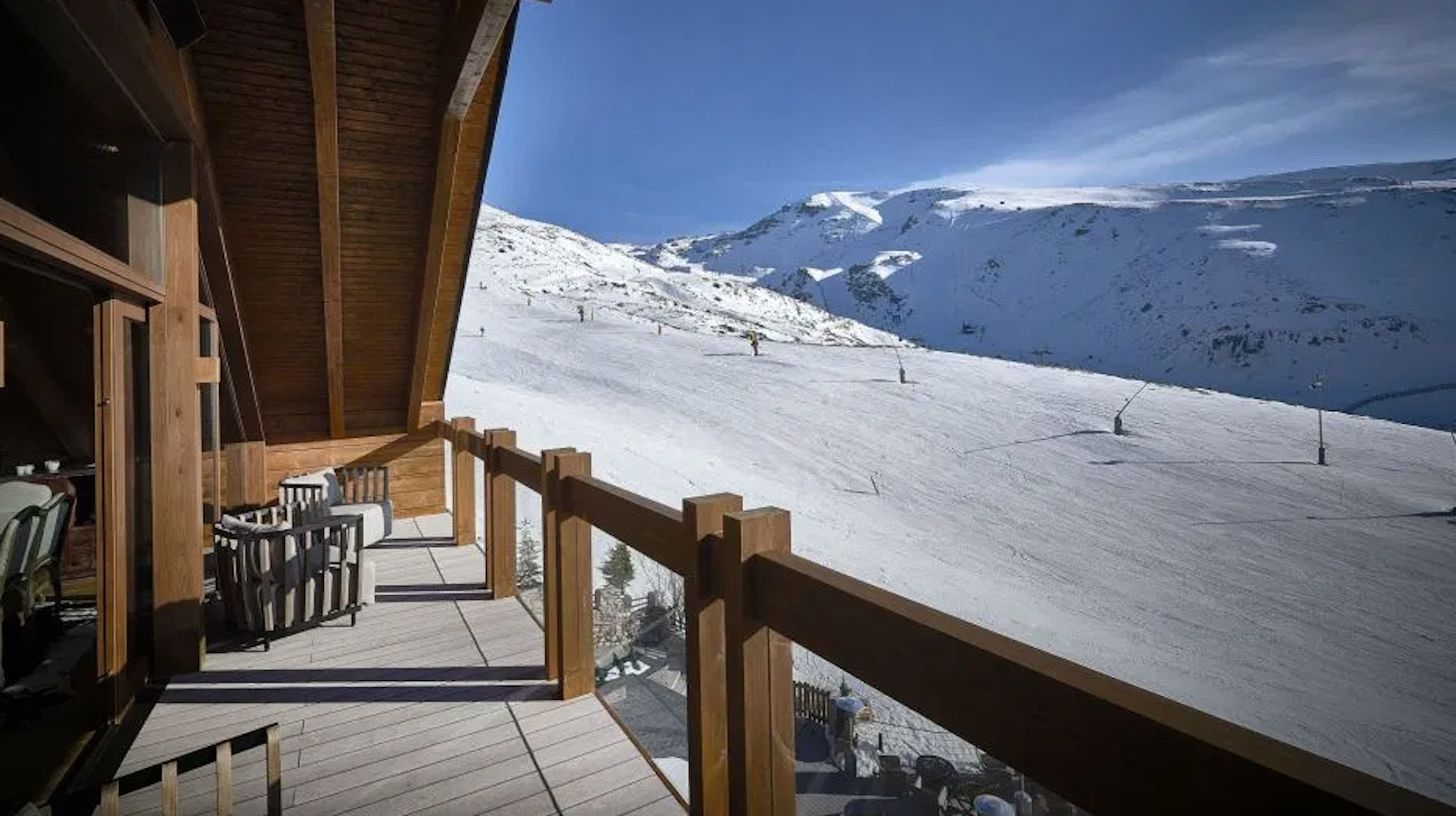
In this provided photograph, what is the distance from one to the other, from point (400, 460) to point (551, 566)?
5.01 metres

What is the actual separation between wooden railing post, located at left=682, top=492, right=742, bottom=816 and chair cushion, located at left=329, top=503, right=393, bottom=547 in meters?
4.96

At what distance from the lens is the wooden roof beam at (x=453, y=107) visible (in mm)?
3447

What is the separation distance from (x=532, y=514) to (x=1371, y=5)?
9890 cm

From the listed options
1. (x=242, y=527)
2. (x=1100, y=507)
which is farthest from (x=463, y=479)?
(x=1100, y=507)

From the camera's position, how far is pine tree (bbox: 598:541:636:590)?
13227 millimetres

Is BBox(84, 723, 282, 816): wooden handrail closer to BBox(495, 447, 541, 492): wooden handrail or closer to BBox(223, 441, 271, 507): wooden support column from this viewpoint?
BBox(495, 447, 541, 492): wooden handrail

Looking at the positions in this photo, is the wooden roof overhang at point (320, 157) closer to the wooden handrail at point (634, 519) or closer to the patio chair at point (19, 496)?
the patio chair at point (19, 496)

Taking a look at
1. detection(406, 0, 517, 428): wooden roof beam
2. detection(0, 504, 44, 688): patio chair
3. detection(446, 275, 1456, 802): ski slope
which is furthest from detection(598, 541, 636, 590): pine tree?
detection(0, 504, 44, 688): patio chair

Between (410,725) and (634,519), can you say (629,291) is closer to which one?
(410,725)

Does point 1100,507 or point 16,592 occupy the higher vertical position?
point 16,592

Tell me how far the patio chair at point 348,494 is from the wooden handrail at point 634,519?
10.9 feet

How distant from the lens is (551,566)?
3465 mm

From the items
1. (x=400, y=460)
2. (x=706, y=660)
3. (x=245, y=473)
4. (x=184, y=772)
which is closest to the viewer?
(x=184, y=772)

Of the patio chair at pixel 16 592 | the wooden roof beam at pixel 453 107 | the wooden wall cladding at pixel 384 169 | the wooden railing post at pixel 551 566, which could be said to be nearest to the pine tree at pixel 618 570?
the wooden wall cladding at pixel 384 169
